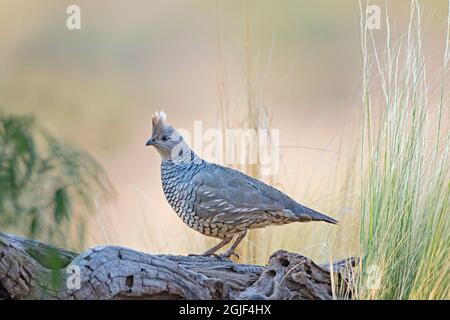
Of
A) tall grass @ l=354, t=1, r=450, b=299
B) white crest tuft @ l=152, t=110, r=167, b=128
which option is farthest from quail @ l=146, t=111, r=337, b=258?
tall grass @ l=354, t=1, r=450, b=299

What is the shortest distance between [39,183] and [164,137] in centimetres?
223

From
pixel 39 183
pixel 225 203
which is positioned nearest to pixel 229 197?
pixel 225 203

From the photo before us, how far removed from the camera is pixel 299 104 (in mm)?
9805

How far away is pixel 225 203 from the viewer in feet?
15.7

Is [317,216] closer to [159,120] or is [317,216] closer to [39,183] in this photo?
[159,120]

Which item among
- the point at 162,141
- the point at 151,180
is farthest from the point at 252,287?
the point at 151,180

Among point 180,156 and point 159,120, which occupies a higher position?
point 159,120

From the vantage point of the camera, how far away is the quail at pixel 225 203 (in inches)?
188

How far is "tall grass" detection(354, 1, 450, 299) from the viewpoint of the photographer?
13.6ft

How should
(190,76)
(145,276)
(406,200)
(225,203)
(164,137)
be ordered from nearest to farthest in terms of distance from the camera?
(145,276) < (406,200) < (225,203) < (164,137) < (190,76)

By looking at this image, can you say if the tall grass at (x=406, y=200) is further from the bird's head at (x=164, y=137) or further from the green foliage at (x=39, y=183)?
the green foliage at (x=39, y=183)

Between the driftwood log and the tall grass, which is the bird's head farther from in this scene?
the tall grass

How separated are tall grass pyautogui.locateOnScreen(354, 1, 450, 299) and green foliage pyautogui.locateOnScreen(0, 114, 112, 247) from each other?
65.5 inches

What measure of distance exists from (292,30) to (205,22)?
115 centimetres
